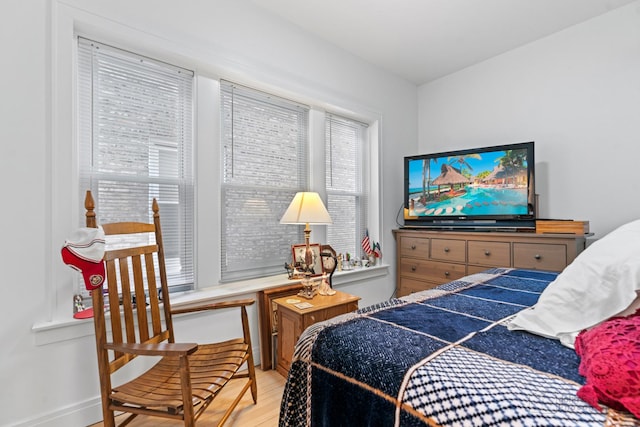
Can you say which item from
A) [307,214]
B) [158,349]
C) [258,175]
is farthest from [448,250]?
[158,349]

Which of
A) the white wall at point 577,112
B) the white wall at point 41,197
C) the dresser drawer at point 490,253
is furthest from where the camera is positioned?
the dresser drawer at point 490,253

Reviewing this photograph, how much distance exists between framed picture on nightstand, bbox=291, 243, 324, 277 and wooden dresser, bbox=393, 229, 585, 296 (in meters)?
1.29

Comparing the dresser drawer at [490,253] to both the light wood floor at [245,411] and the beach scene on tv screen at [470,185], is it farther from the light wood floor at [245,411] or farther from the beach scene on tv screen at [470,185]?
the light wood floor at [245,411]

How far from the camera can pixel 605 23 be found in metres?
2.66

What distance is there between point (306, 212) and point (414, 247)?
1.60m

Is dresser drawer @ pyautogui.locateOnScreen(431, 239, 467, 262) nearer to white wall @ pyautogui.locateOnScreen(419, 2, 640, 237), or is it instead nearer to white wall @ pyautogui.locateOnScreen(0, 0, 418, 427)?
white wall @ pyautogui.locateOnScreen(419, 2, 640, 237)

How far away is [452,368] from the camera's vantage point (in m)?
0.81

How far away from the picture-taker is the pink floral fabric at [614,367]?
638mm

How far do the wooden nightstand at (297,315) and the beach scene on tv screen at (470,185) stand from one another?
156 centimetres

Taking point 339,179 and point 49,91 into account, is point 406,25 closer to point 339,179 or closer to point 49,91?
point 339,179

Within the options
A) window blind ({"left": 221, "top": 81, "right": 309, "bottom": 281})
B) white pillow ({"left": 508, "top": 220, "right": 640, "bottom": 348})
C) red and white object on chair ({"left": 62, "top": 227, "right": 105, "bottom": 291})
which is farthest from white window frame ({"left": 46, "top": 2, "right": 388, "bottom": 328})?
white pillow ({"left": 508, "top": 220, "right": 640, "bottom": 348})

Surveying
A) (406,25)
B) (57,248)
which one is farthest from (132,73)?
(406,25)

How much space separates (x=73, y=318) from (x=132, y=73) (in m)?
1.51

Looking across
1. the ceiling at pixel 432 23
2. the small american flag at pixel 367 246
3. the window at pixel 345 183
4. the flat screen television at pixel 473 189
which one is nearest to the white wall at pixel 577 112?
the ceiling at pixel 432 23
